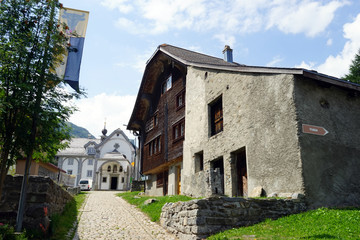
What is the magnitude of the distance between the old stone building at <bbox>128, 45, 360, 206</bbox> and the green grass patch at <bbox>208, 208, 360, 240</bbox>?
1.00 metres

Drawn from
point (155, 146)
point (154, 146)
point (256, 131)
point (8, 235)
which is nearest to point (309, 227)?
point (256, 131)

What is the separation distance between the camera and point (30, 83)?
765cm

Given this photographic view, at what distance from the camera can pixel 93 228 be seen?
9.47 meters

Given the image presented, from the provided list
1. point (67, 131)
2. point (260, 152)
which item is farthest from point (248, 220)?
point (67, 131)

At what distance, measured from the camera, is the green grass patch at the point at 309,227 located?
6.25 meters

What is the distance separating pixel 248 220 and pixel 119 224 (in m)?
4.58

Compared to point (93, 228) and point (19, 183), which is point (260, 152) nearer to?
point (93, 228)

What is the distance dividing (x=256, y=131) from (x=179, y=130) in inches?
316

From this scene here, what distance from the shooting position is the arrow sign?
9198 mm

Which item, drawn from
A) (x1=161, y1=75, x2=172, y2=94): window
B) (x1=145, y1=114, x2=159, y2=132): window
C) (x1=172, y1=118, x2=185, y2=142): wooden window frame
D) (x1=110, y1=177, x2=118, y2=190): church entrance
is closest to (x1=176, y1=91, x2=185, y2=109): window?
(x1=172, y1=118, x2=185, y2=142): wooden window frame

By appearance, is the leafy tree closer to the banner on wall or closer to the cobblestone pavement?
the banner on wall

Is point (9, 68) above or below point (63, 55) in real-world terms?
below

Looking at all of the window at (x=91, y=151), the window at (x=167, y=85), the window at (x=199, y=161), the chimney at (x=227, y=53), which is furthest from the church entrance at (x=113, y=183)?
the window at (x=199, y=161)

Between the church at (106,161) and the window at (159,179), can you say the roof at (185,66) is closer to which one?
the window at (159,179)
